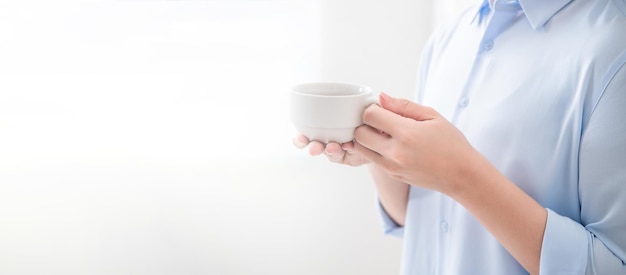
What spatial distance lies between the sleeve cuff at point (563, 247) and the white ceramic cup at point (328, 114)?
0.26 metres

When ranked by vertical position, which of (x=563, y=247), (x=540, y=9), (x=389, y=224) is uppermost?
(x=540, y=9)

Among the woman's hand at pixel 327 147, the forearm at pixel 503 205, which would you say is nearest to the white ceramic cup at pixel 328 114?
the woman's hand at pixel 327 147

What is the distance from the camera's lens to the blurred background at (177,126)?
1.25 m

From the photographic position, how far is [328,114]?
0.65 metres

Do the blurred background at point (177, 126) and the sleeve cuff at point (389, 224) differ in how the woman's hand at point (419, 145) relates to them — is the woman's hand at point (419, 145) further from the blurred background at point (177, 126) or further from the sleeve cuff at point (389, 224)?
the blurred background at point (177, 126)

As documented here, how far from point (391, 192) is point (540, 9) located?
0.38 metres

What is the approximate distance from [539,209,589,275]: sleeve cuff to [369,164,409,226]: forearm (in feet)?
1.00

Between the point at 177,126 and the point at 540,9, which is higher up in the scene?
the point at 540,9

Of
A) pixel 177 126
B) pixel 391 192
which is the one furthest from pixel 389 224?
pixel 177 126

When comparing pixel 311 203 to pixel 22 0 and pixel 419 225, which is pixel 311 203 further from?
pixel 22 0

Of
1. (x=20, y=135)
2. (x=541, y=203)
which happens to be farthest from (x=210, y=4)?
(x=541, y=203)

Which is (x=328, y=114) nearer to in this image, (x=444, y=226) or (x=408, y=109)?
(x=408, y=109)

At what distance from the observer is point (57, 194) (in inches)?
52.2

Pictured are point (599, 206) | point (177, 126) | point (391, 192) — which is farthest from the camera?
point (177, 126)
